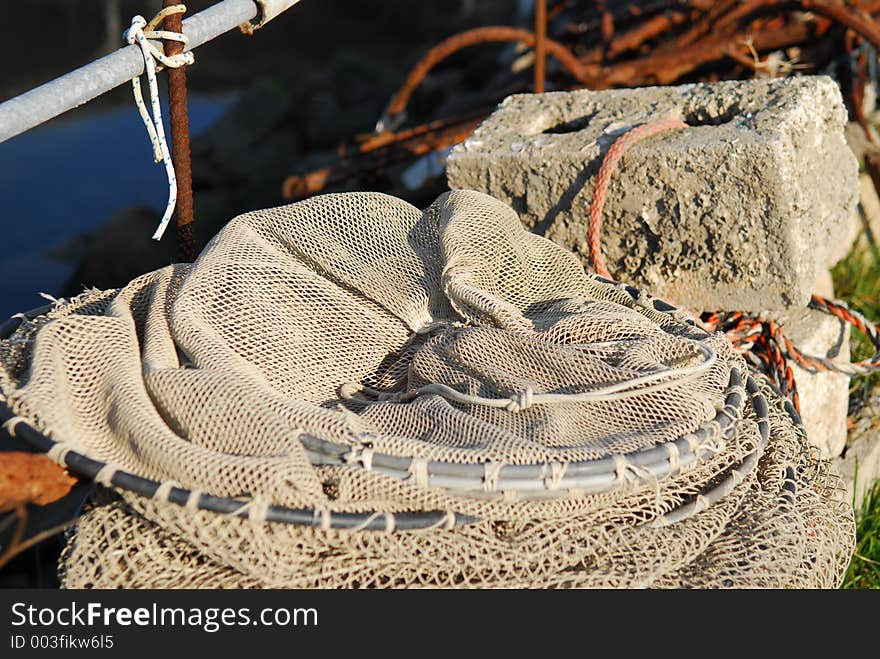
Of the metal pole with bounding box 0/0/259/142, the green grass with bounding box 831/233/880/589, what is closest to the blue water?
the green grass with bounding box 831/233/880/589

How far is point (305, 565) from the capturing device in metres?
1.68

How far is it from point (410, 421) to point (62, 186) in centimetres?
861

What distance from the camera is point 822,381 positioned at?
2842 mm

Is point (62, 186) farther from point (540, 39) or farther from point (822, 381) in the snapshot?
point (822, 381)

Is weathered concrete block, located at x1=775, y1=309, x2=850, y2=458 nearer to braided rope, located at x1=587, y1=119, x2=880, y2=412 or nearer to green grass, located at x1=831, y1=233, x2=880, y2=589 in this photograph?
braided rope, located at x1=587, y1=119, x2=880, y2=412

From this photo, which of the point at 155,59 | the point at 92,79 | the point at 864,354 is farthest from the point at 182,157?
the point at 864,354

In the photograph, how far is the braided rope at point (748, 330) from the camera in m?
2.54

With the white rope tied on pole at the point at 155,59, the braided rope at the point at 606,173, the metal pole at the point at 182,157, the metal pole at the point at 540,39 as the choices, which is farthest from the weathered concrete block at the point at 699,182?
the metal pole at the point at 540,39

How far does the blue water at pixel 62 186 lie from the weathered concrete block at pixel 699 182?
217 inches

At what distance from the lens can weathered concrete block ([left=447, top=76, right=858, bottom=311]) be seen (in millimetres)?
2500

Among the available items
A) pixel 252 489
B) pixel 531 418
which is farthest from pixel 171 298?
pixel 531 418

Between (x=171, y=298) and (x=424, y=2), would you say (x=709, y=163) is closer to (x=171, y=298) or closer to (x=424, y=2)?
(x=171, y=298)

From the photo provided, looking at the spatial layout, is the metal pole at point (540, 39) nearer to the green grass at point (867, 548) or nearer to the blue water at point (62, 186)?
the green grass at point (867, 548)

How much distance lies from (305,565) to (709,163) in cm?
147
